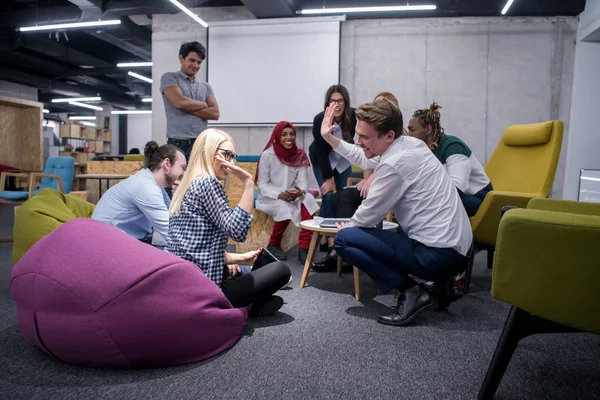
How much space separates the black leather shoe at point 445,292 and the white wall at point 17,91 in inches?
571

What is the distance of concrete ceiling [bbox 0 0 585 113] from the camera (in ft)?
20.9

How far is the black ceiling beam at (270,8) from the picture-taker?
6.42 m

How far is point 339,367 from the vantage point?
69.6 inches

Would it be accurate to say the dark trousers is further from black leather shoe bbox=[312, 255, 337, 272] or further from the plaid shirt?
the plaid shirt

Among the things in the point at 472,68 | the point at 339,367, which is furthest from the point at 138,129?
the point at 339,367

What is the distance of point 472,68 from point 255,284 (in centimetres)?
548

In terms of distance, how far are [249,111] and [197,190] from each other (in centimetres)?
520

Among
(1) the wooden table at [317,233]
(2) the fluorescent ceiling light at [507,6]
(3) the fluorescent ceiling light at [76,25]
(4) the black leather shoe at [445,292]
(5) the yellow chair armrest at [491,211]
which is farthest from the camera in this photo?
(3) the fluorescent ceiling light at [76,25]

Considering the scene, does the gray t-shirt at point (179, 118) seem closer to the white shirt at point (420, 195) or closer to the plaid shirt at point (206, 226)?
the plaid shirt at point (206, 226)

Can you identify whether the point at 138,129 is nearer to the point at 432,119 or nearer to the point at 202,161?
the point at 432,119

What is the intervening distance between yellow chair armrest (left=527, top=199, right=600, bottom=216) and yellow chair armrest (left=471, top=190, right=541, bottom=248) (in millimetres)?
772

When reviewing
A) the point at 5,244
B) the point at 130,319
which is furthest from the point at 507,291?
the point at 5,244

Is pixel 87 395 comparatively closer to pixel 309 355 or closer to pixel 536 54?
pixel 309 355

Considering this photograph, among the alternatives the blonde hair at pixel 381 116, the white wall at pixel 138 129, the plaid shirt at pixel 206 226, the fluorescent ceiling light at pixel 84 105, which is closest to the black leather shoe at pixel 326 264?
the blonde hair at pixel 381 116
